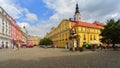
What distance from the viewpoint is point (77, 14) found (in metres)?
96.4

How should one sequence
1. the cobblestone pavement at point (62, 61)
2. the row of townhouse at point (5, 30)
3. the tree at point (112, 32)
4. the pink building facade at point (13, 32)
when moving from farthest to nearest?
1. the pink building facade at point (13, 32)
2. the row of townhouse at point (5, 30)
3. the tree at point (112, 32)
4. the cobblestone pavement at point (62, 61)

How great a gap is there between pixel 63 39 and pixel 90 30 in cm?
1443

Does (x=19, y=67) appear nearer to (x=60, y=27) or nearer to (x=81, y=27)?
(x=81, y=27)

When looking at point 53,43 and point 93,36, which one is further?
point 53,43

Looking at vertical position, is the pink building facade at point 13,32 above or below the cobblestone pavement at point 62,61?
above

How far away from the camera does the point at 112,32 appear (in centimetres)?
4553

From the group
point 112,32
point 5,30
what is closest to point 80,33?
point 112,32

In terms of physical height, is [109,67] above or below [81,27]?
below

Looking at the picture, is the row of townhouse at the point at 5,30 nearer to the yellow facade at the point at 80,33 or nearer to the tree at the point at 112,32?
the yellow facade at the point at 80,33

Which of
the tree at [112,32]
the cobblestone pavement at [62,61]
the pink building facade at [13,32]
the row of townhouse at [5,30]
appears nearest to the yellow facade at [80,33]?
the tree at [112,32]

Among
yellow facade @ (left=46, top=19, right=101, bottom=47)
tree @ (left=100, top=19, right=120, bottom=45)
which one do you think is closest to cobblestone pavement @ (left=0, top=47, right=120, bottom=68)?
tree @ (left=100, top=19, right=120, bottom=45)

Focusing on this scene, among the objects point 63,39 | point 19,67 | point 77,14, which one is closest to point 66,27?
point 63,39

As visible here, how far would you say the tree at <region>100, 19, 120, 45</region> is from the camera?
1773 inches

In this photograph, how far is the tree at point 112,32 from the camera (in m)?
45.0
